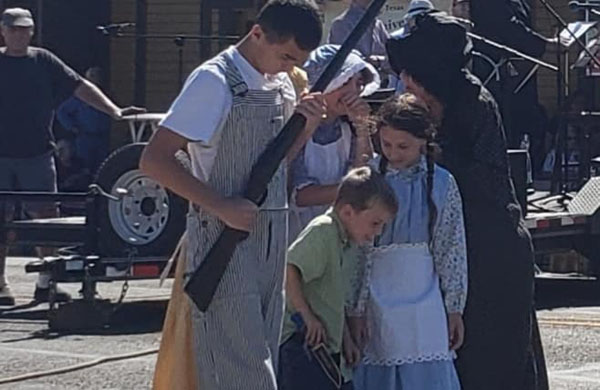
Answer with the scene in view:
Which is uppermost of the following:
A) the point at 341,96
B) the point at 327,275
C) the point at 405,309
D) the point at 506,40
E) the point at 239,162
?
the point at 506,40

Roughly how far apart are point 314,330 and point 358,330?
16cm

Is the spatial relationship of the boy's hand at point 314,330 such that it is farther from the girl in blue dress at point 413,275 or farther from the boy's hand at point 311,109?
the boy's hand at point 311,109

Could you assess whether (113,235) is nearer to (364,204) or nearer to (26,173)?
(26,173)

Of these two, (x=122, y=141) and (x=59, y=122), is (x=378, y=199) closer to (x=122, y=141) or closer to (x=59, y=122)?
(x=59, y=122)

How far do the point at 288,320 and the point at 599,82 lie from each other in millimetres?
11719

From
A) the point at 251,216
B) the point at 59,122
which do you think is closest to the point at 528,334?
the point at 251,216

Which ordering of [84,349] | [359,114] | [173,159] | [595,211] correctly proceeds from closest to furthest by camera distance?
[173,159], [359,114], [84,349], [595,211]

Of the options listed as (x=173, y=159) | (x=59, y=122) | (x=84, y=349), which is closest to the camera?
(x=173, y=159)

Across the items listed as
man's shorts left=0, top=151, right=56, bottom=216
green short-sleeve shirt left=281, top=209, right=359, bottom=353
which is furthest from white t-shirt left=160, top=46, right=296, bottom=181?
man's shorts left=0, top=151, right=56, bottom=216

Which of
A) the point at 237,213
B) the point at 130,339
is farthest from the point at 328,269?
the point at 130,339

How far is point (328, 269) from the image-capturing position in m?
5.98

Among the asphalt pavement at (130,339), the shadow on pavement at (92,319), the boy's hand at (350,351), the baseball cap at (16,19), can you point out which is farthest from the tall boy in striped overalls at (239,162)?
the baseball cap at (16,19)

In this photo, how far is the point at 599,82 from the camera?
17281 millimetres

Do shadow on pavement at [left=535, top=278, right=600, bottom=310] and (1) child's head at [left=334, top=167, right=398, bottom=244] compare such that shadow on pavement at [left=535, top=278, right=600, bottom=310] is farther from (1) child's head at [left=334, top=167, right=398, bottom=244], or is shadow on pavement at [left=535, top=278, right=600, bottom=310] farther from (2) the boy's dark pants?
(1) child's head at [left=334, top=167, right=398, bottom=244]
